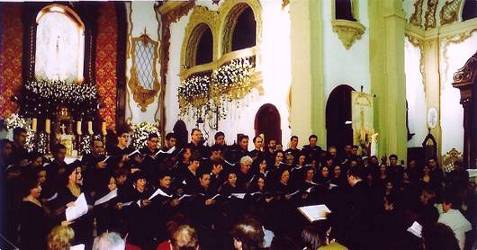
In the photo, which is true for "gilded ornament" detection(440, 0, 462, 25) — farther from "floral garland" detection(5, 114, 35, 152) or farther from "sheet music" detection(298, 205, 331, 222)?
"floral garland" detection(5, 114, 35, 152)

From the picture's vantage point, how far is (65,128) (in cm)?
1134

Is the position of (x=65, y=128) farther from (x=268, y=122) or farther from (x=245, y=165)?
(x=245, y=165)

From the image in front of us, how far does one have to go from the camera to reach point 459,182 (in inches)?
202

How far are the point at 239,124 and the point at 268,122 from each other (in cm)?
108

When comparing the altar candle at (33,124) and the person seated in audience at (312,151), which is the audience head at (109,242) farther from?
the altar candle at (33,124)

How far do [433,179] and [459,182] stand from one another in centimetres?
200

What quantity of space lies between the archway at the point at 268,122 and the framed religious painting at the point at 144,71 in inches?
185

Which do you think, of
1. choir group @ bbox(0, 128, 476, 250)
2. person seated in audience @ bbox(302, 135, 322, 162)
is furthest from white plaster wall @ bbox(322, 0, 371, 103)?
choir group @ bbox(0, 128, 476, 250)

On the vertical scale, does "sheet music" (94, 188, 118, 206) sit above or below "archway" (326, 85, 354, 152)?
below

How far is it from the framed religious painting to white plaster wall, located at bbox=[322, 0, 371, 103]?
643 centimetres

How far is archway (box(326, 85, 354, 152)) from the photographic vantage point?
909 centimetres

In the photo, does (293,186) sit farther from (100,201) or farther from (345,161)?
(100,201)

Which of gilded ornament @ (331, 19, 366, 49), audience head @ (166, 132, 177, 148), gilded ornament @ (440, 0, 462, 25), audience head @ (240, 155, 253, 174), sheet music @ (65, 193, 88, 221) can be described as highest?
gilded ornament @ (440, 0, 462, 25)

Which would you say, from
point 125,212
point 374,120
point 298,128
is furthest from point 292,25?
point 125,212
